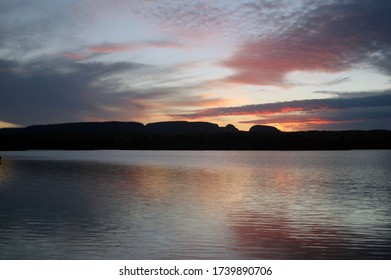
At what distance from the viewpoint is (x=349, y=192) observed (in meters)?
48.4

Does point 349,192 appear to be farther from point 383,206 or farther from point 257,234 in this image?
point 257,234

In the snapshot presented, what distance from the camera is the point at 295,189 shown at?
52469mm

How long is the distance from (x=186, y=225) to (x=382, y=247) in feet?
37.1

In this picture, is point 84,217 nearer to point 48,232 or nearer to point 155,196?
point 48,232
